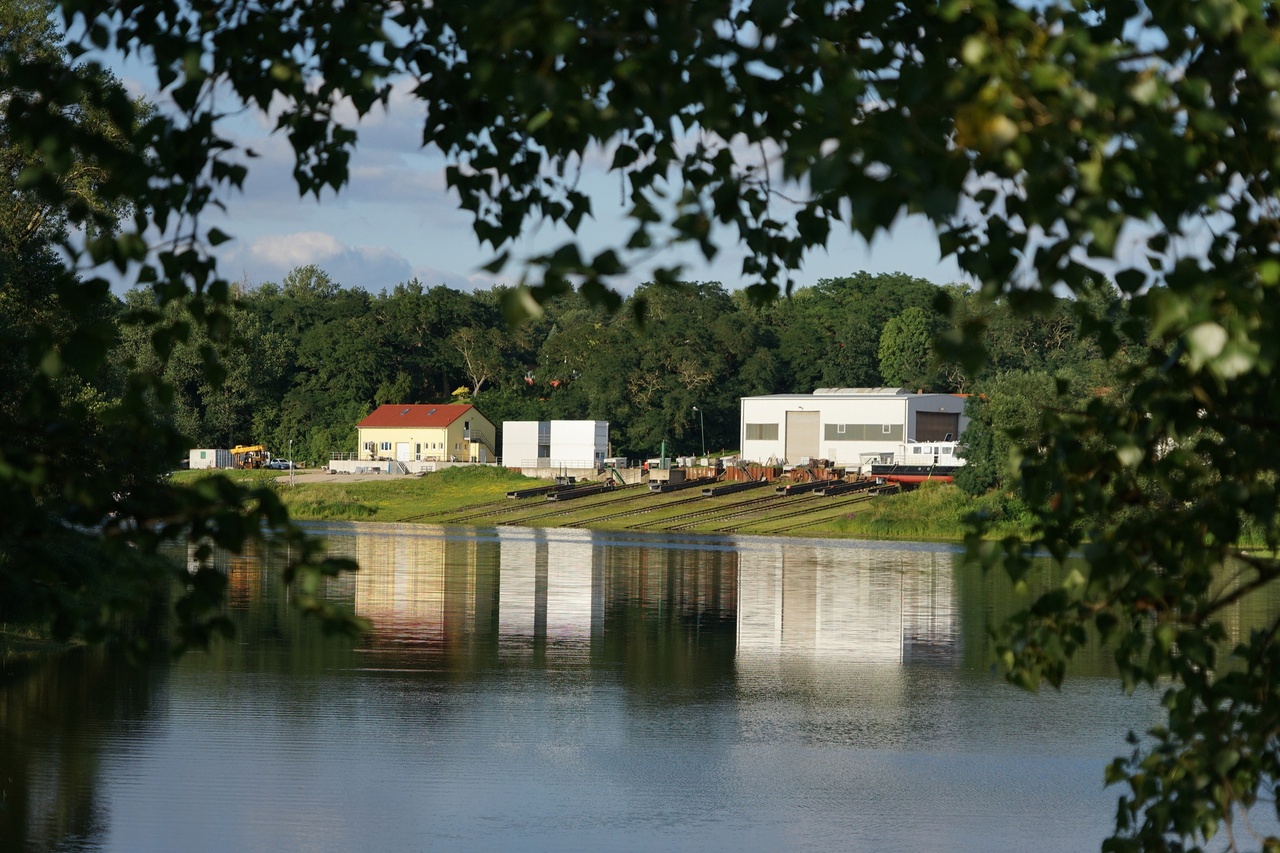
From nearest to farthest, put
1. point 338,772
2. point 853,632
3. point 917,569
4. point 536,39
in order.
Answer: point 536,39 < point 338,772 < point 853,632 < point 917,569

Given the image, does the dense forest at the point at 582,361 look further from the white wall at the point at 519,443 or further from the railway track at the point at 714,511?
the railway track at the point at 714,511

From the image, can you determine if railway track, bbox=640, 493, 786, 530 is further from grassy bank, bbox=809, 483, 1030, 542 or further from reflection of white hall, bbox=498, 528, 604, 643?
reflection of white hall, bbox=498, 528, 604, 643

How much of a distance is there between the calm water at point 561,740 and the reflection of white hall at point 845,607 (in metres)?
0.18

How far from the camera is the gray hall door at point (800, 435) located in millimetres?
92562

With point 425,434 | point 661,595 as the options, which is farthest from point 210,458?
point 661,595

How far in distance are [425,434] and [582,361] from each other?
1288 centimetres

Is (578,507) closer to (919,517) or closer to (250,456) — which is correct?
(919,517)

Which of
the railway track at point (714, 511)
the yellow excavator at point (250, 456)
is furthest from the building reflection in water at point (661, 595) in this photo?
the yellow excavator at point (250, 456)

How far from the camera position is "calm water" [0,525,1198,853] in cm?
1207

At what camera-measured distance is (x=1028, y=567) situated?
16.5 ft

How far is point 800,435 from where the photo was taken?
9294 centimetres

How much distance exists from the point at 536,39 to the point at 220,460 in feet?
351

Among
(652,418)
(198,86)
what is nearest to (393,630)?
(198,86)

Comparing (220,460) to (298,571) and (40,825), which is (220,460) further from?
(298,571)
